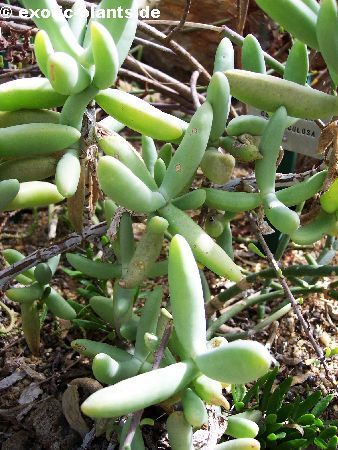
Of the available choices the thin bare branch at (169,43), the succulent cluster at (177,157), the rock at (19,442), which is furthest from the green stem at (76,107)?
the rock at (19,442)

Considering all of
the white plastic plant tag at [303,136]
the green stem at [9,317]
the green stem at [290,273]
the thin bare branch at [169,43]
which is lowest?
the green stem at [9,317]

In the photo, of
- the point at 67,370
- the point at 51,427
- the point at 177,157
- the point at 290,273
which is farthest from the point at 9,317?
the point at 177,157

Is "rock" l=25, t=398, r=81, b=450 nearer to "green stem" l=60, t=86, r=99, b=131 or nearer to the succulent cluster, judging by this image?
the succulent cluster

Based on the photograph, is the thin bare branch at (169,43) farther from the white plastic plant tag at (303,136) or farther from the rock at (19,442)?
the rock at (19,442)

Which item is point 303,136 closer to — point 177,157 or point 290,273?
point 290,273

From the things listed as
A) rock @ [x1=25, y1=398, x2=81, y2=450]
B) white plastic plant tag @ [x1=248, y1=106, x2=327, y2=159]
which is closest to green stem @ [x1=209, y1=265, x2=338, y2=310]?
white plastic plant tag @ [x1=248, y1=106, x2=327, y2=159]

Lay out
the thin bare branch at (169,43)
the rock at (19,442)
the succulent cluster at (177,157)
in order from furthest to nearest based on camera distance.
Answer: the thin bare branch at (169,43)
the rock at (19,442)
the succulent cluster at (177,157)
